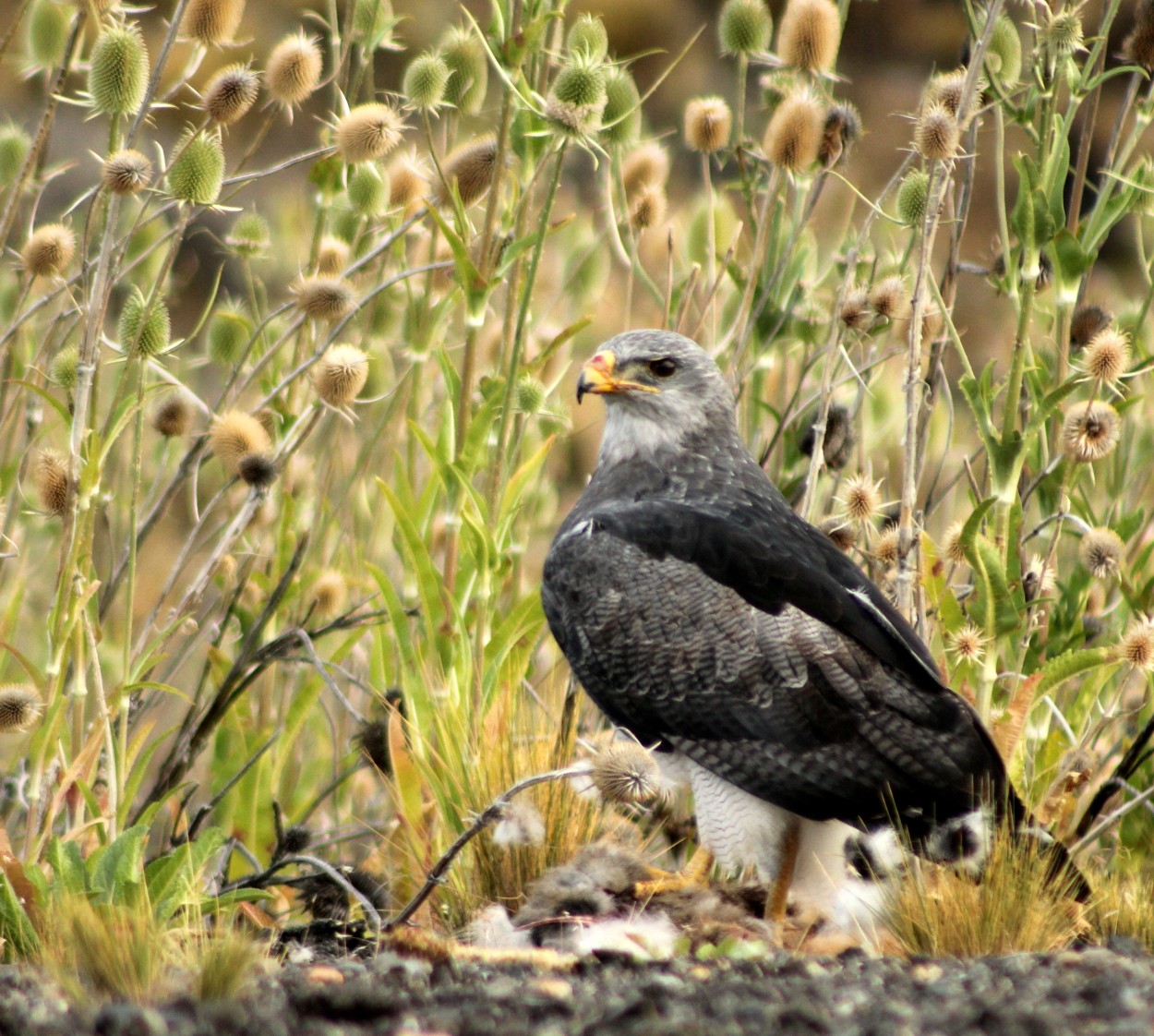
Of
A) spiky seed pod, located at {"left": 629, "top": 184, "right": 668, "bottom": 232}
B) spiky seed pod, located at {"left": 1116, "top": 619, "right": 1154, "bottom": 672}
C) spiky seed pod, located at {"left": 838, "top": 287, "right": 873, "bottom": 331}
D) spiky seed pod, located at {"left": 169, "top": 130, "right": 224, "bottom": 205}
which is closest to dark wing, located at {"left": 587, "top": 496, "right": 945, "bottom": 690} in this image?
spiky seed pod, located at {"left": 1116, "top": 619, "right": 1154, "bottom": 672}

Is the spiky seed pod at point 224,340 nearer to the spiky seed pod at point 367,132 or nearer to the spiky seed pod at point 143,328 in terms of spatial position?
the spiky seed pod at point 143,328

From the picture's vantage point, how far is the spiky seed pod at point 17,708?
3.33 m

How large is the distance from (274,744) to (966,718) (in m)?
1.89

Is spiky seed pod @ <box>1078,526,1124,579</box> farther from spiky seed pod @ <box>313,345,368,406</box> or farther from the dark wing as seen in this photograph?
spiky seed pod @ <box>313,345,368,406</box>

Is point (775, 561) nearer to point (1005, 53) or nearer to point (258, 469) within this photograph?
point (258, 469)

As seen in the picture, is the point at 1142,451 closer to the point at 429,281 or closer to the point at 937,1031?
the point at 429,281

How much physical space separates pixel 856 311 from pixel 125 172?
6.39ft

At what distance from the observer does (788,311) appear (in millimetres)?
4227

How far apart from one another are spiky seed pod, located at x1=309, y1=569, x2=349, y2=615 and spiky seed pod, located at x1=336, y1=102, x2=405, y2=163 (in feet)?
3.88

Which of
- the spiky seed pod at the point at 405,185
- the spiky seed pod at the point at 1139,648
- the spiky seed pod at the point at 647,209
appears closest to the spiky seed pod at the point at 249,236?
the spiky seed pod at the point at 405,185

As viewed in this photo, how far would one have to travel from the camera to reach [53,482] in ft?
11.2

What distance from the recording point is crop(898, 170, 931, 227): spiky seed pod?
4160 mm

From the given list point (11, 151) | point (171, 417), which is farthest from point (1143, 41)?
point (11, 151)

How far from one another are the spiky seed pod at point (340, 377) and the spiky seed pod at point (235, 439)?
19 centimetres
